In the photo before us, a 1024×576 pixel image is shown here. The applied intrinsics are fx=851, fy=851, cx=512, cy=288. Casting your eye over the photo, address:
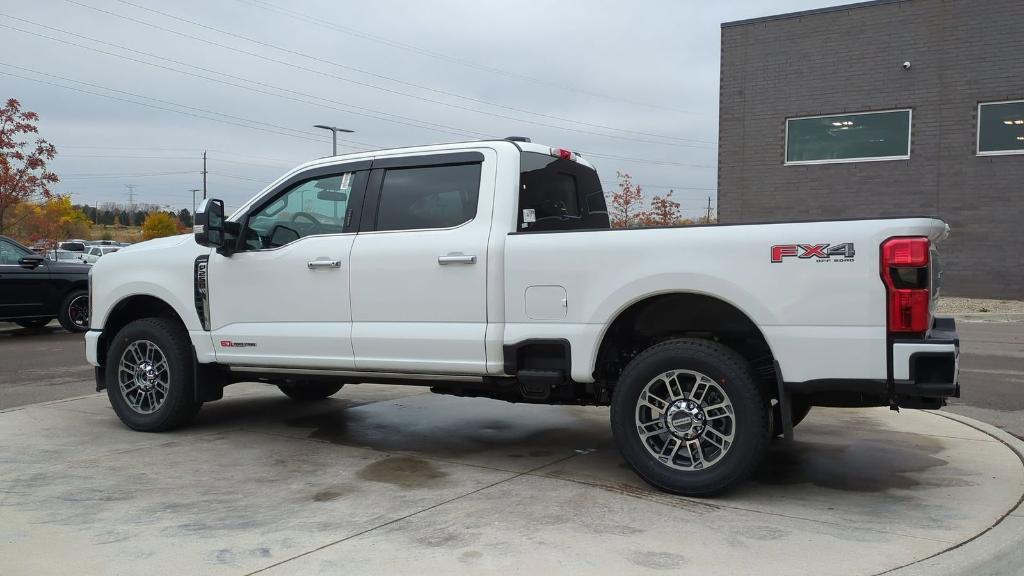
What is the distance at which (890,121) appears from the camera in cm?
2072

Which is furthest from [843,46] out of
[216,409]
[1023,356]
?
[216,409]

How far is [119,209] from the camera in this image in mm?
128625

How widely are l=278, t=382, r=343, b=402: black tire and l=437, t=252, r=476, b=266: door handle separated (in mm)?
3039

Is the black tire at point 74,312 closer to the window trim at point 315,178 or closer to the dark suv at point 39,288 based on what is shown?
the dark suv at point 39,288

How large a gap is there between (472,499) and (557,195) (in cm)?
239

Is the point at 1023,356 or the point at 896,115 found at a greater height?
the point at 896,115

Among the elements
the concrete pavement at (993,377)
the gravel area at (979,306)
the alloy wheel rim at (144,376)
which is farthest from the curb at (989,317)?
the alloy wheel rim at (144,376)

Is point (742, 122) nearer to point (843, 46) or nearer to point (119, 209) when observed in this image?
point (843, 46)

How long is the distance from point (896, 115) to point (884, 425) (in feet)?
52.0

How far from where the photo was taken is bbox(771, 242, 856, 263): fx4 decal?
4.41 m

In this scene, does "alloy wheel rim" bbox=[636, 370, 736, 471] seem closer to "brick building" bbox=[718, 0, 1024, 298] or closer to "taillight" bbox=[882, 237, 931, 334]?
"taillight" bbox=[882, 237, 931, 334]

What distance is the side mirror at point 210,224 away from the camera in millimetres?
6273

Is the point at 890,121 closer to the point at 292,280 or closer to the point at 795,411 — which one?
the point at 795,411

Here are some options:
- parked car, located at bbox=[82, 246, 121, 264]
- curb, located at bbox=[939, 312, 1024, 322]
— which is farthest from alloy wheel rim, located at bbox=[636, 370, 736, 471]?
parked car, located at bbox=[82, 246, 121, 264]
